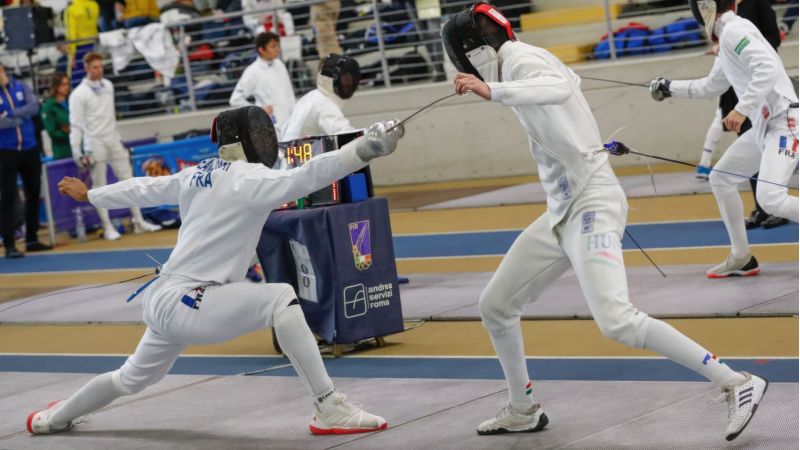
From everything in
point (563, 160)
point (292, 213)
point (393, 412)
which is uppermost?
point (563, 160)

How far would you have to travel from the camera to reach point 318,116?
28.5 feet

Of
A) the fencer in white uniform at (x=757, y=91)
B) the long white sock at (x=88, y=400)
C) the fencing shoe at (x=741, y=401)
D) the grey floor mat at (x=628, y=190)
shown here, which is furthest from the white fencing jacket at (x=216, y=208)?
the grey floor mat at (x=628, y=190)

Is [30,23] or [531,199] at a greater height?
[30,23]

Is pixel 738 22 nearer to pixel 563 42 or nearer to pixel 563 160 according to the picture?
pixel 563 160

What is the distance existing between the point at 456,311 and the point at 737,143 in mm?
2074

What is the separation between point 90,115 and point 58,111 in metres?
0.83

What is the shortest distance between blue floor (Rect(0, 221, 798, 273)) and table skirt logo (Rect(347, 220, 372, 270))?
3013 millimetres

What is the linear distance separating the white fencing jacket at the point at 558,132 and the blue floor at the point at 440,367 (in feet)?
4.19

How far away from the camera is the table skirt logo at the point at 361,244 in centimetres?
711

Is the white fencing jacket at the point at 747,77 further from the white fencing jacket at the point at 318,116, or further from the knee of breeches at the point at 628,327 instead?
the knee of breeches at the point at 628,327

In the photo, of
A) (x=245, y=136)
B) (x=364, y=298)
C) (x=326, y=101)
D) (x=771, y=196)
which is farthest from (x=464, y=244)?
(x=245, y=136)

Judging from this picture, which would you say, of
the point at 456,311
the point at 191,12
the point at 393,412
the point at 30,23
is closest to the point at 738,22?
the point at 456,311

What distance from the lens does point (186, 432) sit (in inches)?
231

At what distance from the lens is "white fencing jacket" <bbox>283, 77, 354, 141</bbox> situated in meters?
8.64
